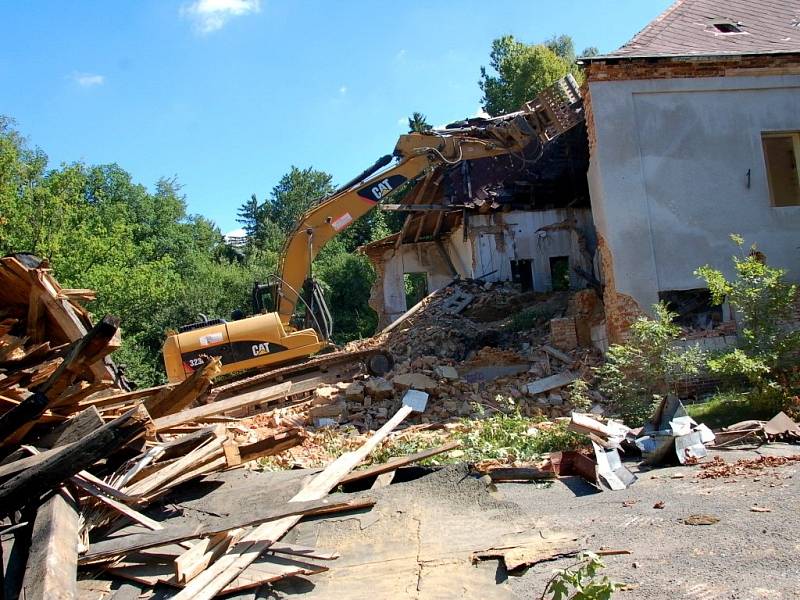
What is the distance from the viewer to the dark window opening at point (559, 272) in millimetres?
18688

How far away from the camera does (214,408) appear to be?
8.37 meters

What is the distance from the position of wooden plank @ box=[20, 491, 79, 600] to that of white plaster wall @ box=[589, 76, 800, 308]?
9.35m

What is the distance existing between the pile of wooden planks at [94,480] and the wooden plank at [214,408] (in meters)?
0.05

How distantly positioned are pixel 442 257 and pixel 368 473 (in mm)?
15013

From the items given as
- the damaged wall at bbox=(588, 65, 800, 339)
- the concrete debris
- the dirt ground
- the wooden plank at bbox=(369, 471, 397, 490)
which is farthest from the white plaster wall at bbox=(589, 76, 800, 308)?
the wooden plank at bbox=(369, 471, 397, 490)

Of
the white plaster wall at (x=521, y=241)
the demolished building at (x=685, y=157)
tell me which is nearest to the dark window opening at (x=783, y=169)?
the demolished building at (x=685, y=157)

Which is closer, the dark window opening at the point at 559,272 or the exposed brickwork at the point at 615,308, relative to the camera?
the exposed brickwork at the point at 615,308

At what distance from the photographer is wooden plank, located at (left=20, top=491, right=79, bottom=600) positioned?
343cm

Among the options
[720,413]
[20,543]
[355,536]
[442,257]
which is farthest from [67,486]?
[442,257]

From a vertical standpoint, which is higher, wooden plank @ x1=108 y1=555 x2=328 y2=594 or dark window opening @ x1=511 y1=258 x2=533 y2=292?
dark window opening @ x1=511 y1=258 x2=533 y2=292

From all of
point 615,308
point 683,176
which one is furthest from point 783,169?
point 615,308

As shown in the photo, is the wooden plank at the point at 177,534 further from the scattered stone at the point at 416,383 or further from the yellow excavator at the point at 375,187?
the yellow excavator at the point at 375,187

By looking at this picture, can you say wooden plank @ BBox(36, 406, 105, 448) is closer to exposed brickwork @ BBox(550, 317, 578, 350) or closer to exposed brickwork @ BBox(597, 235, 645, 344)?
exposed brickwork @ BBox(597, 235, 645, 344)

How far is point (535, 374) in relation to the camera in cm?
1205
